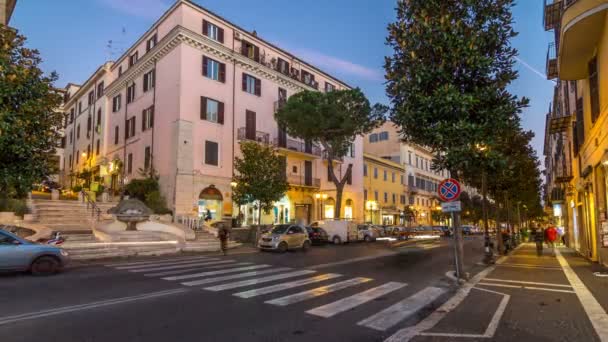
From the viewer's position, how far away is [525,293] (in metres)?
9.48

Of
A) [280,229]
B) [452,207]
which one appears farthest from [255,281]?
[280,229]

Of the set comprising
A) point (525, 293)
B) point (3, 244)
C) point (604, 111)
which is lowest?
point (525, 293)

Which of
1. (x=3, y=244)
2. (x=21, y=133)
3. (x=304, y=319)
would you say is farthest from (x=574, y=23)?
(x=3, y=244)

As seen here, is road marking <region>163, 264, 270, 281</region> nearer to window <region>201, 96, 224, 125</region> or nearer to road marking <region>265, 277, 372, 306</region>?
road marking <region>265, 277, 372, 306</region>

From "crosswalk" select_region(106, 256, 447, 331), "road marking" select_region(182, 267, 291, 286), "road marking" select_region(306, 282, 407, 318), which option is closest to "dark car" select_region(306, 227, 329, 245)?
"crosswalk" select_region(106, 256, 447, 331)

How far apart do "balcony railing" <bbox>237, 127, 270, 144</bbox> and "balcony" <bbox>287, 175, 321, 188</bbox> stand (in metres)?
4.39

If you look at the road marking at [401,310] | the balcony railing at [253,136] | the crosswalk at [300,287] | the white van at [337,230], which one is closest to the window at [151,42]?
the balcony railing at [253,136]

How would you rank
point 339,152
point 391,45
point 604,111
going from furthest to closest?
point 339,152
point 391,45
point 604,111

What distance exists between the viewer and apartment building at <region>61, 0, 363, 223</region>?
2783cm

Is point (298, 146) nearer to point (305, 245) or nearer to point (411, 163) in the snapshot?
point (305, 245)

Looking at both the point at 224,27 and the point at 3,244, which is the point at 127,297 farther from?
the point at 224,27

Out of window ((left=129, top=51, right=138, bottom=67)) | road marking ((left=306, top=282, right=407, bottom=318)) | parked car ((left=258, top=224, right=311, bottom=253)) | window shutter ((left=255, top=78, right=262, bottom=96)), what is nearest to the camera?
road marking ((left=306, top=282, right=407, bottom=318))

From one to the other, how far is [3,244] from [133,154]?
22.3 metres

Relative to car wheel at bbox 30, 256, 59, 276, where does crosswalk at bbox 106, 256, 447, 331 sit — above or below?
below
